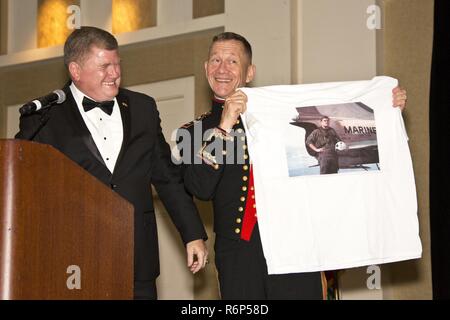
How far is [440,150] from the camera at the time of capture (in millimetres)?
4738

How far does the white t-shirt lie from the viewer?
3695 millimetres

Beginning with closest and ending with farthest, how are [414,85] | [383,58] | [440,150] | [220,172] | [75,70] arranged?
Answer: [220,172], [75,70], [440,150], [414,85], [383,58]

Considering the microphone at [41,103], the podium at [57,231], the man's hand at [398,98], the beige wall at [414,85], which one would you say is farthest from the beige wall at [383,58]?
the podium at [57,231]

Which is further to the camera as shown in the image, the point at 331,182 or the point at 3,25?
the point at 3,25

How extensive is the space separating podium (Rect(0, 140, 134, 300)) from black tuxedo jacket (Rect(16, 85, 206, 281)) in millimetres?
560

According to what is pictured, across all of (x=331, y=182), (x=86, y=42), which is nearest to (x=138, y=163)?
(x=86, y=42)

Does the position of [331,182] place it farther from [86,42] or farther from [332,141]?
[86,42]

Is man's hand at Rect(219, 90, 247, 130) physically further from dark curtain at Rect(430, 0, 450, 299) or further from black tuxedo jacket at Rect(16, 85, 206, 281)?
dark curtain at Rect(430, 0, 450, 299)

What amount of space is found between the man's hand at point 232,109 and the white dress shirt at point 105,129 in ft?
1.51

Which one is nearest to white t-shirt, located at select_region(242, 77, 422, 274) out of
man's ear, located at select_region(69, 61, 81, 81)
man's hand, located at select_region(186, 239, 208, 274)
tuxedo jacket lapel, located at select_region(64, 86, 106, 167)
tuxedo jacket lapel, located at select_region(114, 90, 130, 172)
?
man's hand, located at select_region(186, 239, 208, 274)

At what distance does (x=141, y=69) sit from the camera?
20.2 feet

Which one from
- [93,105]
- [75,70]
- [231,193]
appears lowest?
[231,193]

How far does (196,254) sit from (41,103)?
93cm
